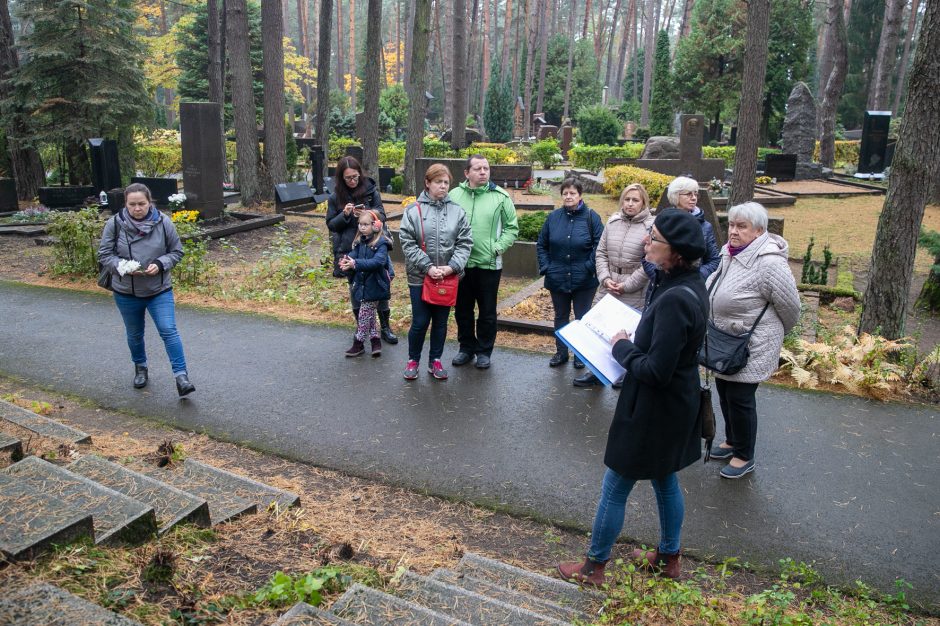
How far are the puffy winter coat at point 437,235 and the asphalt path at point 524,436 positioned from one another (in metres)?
1.07

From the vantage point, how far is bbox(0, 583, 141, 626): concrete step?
2238 millimetres

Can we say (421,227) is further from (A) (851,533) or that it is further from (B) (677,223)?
(A) (851,533)

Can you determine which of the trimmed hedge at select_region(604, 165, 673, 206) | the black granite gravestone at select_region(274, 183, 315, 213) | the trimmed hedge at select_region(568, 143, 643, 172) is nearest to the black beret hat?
the trimmed hedge at select_region(604, 165, 673, 206)

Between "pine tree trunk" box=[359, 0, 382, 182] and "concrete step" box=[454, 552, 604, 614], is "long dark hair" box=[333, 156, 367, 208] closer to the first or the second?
"concrete step" box=[454, 552, 604, 614]

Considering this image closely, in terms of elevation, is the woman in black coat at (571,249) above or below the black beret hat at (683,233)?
below

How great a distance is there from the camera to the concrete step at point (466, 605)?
2.81 m

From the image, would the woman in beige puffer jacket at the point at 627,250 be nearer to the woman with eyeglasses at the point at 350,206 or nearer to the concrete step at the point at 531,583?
the woman with eyeglasses at the point at 350,206

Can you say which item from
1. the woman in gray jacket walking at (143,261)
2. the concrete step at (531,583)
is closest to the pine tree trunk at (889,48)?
the woman in gray jacket walking at (143,261)

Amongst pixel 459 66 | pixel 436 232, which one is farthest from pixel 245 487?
pixel 459 66

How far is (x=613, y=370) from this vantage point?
354cm

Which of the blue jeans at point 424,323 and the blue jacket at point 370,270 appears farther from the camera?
the blue jacket at point 370,270

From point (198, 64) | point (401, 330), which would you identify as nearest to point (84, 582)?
point (401, 330)

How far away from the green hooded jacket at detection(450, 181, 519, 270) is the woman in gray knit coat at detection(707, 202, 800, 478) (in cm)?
208

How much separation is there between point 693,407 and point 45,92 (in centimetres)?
2162
